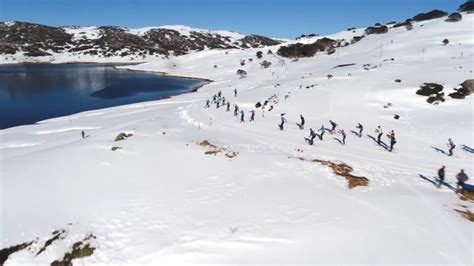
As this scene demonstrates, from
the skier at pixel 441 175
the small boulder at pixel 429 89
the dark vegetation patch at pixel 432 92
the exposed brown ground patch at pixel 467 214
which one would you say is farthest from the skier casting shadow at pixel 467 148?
the small boulder at pixel 429 89

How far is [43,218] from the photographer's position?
16656 millimetres

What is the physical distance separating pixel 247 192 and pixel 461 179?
12.4 m

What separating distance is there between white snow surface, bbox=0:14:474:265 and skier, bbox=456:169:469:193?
56cm

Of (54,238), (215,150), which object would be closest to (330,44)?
(215,150)

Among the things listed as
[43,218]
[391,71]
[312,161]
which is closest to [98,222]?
[43,218]

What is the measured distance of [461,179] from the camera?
64.0 ft

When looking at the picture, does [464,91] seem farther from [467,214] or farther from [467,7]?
[467,7]

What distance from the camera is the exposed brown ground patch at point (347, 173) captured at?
69.1 ft

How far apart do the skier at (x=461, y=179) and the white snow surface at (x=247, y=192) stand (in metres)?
0.56

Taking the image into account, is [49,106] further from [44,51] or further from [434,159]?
[44,51]

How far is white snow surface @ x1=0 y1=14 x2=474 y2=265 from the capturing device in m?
14.2

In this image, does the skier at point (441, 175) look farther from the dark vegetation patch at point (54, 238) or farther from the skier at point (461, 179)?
the dark vegetation patch at point (54, 238)

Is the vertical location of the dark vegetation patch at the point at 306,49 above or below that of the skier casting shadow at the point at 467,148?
above

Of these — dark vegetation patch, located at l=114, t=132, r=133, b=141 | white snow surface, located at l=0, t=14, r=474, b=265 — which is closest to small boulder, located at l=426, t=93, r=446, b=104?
white snow surface, located at l=0, t=14, r=474, b=265
